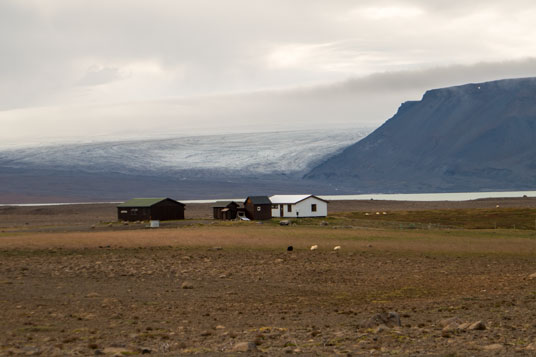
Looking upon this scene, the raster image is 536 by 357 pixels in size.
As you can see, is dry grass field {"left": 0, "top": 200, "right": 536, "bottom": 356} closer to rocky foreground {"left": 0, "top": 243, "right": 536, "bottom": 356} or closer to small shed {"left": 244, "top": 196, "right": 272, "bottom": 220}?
rocky foreground {"left": 0, "top": 243, "right": 536, "bottom": 356}

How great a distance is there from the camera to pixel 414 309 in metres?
20.5

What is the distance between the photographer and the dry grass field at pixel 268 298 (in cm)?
1555

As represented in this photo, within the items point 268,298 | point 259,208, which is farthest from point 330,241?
point 259,208

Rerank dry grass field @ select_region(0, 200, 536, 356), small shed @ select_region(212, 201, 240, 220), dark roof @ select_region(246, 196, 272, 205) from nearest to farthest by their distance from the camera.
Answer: dry grass field @ select_region(0, 200, 536, 356) → dark roof @ select_region(246, 196, 272, 205) → small shed @ select_region(212, 201, 240, 220)

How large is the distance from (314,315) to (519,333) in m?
5.89

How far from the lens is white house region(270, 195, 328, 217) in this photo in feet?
298

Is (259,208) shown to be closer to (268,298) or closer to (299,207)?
(299,207)

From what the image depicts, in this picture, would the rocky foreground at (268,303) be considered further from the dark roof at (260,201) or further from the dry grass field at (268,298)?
the dark roof at (260,201)

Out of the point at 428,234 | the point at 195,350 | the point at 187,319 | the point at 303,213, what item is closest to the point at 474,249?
the point at 428,234

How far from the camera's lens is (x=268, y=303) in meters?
22.6

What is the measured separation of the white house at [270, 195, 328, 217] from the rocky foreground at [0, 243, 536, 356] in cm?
5191

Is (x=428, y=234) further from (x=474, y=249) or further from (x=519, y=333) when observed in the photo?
(x=519, y=333)

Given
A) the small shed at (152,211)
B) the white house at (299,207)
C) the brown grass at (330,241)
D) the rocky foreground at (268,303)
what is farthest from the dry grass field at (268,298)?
the white house at (299,207)

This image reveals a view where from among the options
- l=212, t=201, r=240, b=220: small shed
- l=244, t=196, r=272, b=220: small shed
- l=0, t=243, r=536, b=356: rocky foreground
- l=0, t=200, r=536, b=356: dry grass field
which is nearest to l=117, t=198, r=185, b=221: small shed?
l=212, t=201, r=240, b=220: small shed
